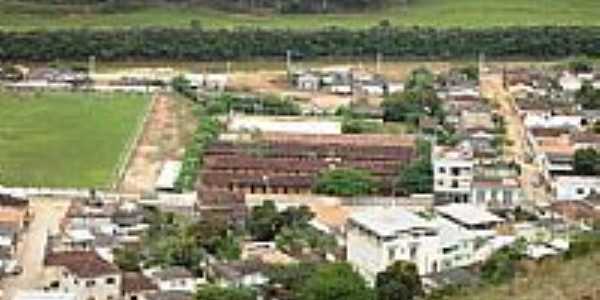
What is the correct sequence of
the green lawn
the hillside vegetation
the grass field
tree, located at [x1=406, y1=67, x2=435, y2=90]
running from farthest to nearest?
the grass field < tree, located at [x1=406, y1=67, x2=435, y2=90] < the green lawn < the hillside vegetation

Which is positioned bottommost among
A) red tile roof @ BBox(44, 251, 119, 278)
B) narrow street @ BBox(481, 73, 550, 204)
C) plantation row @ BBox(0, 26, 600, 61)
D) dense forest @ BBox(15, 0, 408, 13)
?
narrow street @ BBox(481, 73, 550, 204)

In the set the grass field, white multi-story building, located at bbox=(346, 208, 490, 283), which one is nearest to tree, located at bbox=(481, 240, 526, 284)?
white multi-story building, located at bbox=(346, 208, 490, 283)

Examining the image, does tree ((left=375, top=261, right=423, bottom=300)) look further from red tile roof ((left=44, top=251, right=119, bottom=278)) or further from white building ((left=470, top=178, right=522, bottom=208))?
white building ((left=470, top=178, right=522, bottom=208))

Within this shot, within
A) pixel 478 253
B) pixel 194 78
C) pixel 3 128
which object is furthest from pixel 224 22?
pixel 478 253

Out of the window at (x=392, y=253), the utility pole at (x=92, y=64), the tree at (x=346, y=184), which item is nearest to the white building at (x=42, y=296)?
the window at (x=392, y=253)

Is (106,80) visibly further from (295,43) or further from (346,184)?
(346,184)

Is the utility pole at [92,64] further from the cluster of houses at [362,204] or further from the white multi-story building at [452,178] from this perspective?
the white multi-story building at [452,178]
